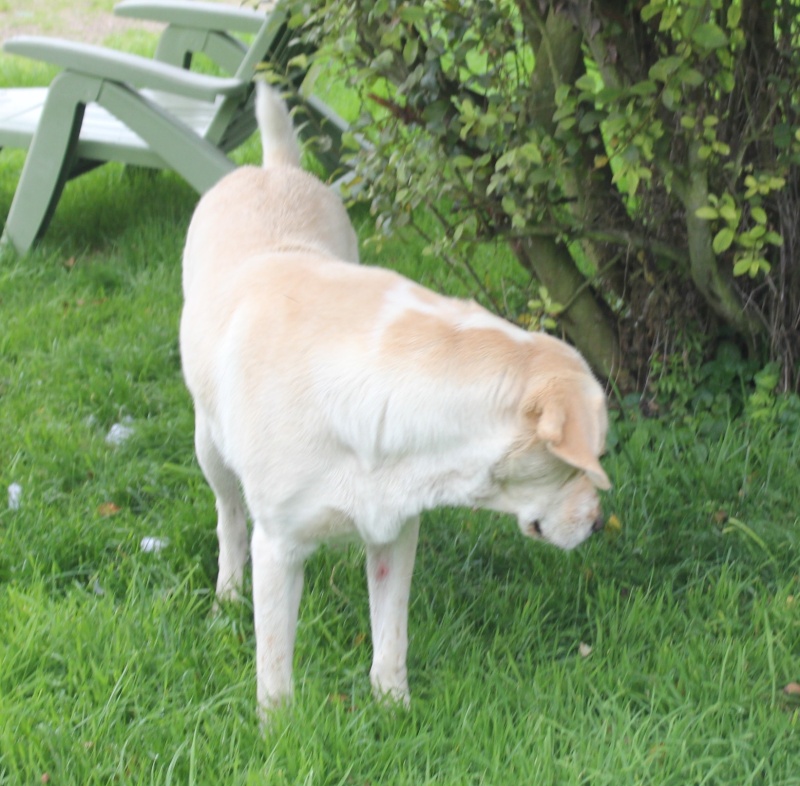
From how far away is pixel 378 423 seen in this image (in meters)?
2.13

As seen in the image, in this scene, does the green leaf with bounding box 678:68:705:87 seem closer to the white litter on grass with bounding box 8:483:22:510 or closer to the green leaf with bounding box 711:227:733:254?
the green leaf with bounding box 711:227:733:254

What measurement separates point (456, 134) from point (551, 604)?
1.49m

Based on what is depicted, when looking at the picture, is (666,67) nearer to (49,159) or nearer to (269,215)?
(269,215)

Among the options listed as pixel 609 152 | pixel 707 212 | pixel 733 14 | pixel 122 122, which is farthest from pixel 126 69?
pixel 733 14

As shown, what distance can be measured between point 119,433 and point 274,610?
1486 millimetres

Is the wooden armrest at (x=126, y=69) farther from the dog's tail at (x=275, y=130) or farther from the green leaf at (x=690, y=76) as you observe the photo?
the green leaf at (x=690, y=76)

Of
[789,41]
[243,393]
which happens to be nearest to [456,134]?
[789,41]

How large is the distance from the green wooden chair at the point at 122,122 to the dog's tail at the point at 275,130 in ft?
3.33

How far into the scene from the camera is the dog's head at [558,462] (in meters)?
1.96

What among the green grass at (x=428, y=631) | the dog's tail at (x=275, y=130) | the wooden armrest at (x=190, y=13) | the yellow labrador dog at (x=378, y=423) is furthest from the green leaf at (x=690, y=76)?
the wooden armrest at (x=190, y=13)

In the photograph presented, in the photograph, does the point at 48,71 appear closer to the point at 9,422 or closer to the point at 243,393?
the point at 9,422

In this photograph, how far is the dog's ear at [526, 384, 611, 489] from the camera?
6.35 feet

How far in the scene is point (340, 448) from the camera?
7.17 ft

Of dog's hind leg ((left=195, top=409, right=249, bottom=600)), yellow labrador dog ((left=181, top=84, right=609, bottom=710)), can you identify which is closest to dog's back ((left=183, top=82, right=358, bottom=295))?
yellow labrador dog ((left=181, top=84, right=609, bottom=710))
